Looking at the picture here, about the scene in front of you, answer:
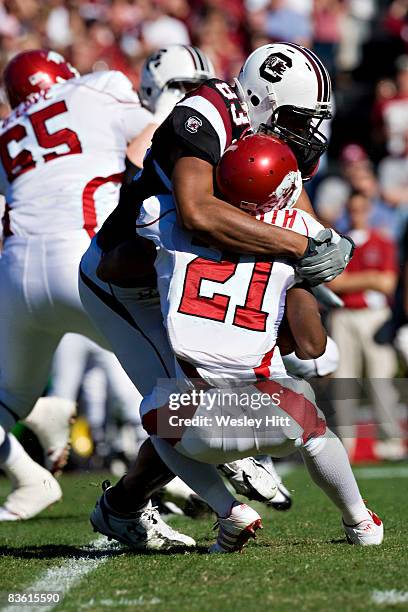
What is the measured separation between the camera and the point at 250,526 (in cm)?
397

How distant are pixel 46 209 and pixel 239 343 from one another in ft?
5.87

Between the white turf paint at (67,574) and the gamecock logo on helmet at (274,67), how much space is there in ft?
6.11

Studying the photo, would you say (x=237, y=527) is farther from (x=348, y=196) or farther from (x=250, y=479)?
(x=348, y=196)

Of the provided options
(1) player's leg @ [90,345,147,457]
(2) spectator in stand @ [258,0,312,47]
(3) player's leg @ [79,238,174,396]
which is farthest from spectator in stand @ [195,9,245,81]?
(3) player's leg @ [79,238,174,396]

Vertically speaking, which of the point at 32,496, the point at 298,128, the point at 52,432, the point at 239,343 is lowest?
the point at 32,496

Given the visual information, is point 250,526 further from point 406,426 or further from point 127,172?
point 406,426

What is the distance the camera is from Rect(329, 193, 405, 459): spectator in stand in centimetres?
924

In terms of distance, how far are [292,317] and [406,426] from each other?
18.9 ft

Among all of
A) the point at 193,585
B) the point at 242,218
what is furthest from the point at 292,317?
the point at 193,585

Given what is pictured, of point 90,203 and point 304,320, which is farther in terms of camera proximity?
point 90,203

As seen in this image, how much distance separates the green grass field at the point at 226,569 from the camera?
3.17 m

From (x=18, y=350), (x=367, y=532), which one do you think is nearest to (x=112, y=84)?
(x=18, y=350)

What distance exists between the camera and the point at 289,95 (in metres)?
4.07

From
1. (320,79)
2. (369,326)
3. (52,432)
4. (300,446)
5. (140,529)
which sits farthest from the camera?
(369,326)
